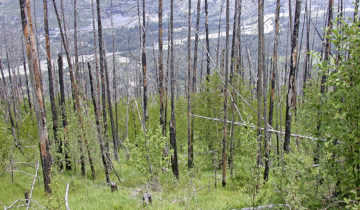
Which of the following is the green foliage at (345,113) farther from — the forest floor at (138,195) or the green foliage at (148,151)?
the green foliage at (148,151)

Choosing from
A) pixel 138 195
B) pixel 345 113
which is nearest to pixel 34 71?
pixel 138 195

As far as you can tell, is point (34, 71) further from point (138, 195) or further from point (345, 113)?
point (345, 113)

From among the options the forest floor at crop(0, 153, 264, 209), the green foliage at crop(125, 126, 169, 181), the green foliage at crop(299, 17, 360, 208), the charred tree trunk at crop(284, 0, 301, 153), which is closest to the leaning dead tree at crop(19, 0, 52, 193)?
the forest floor at crop(0, 153, 264, 209)

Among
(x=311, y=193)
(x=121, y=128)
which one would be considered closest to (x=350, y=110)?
(x=311, y=193)

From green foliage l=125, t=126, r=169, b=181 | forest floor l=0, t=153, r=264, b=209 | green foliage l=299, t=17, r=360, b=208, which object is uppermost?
green foliage l=299, t=17, r=360, b=208

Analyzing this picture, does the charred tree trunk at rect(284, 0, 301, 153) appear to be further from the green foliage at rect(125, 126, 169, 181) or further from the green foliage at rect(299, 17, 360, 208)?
the green foliage at rect(125, 126, 169, 181)

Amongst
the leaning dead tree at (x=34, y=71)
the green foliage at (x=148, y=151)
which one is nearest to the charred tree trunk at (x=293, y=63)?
the green foliage at (x=148, y=151)

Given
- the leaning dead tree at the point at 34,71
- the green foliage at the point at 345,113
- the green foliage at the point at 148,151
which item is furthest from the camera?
the green foliage at the point at 148,151

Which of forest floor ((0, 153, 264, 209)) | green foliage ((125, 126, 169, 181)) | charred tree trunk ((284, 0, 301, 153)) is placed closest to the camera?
charred tree trunk ((284, 0, 301, 153))

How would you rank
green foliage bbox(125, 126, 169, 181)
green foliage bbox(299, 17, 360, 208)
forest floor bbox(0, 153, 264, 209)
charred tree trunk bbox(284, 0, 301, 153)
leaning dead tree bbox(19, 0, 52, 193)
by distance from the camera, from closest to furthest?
1. green foliage bbox(299, 17, 360, 208)
2. charred tree trunk bbox(284, 0, 301, 153)
3. leaning dead tree bbox(19, 0, 52, 193)
4. forest floor bbox(0, 153, 264, 209)
5. green foliage bbox(125, 126, 169, 181)

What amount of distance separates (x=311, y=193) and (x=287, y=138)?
2.65 meters

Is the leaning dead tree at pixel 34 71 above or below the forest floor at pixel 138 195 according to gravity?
above

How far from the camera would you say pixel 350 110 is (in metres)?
4.04

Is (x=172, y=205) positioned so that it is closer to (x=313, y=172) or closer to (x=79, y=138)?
(x=313, y=172)
